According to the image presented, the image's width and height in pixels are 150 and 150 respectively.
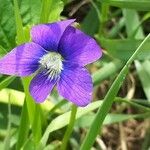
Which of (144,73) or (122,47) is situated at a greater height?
(122,47)

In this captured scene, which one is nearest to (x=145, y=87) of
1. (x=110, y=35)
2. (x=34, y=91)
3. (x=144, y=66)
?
(x=144, y=66)

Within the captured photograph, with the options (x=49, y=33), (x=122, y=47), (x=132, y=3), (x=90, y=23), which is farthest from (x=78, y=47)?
(x=90, y=23)

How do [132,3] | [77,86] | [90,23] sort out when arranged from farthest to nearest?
[90,23], [132,3], [77,86]

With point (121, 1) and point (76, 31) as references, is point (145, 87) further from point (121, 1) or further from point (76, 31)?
point (76, 31)

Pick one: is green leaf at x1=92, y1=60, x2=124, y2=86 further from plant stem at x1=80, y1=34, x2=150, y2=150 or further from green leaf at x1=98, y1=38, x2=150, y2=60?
plant stem at x1=80, y1=34, x2=150, y2=150

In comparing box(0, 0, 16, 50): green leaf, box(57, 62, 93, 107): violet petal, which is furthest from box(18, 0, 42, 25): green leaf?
box(57, 62, 93, 107): violet petal

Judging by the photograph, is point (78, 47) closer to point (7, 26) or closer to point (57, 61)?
point (57, 61)
